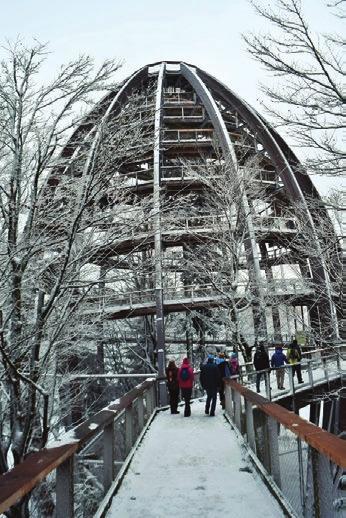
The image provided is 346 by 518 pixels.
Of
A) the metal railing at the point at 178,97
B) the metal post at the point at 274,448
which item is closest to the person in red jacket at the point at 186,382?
the metal post at the point at 274,448

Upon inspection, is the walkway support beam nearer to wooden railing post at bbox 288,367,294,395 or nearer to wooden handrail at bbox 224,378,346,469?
wooden railing post at bbox 288,367,294,395

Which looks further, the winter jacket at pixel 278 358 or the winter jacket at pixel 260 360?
the winter jacket at pixel 278 358

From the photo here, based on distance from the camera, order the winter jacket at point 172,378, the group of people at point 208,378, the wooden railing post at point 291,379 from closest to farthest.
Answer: the group of people at point 208,378 → the winter jacket at point 172,378 → the wooden railing post at point 291,379

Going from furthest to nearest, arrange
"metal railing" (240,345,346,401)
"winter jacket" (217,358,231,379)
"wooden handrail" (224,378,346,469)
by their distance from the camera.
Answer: "metal railing" (240,345,346,401), "winter jacket" (217,358,231,379), "wooden handrail" (224,378,346,469)

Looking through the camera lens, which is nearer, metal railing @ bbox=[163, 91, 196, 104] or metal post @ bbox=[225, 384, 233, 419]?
metal post @ bbox=[225, 384, 233, 419]

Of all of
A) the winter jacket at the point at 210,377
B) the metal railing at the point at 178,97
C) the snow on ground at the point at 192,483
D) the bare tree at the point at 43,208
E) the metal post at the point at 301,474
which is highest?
the metal railing at the point at 178,97

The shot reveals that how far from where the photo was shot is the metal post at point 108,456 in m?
4.73

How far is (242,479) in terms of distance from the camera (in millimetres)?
5324

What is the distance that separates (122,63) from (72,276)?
3.07 m

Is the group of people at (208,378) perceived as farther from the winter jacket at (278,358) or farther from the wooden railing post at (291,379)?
the winter jacket at (278,358)

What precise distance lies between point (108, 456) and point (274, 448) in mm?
1896

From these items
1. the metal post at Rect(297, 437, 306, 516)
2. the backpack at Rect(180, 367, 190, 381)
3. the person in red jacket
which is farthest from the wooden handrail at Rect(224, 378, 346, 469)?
the backpack at Rect(180, 367, 190, 381)

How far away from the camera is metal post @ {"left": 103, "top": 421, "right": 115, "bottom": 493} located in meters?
4.73

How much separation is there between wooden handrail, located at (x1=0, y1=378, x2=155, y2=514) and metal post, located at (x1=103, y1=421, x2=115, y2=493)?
36 centimetres
